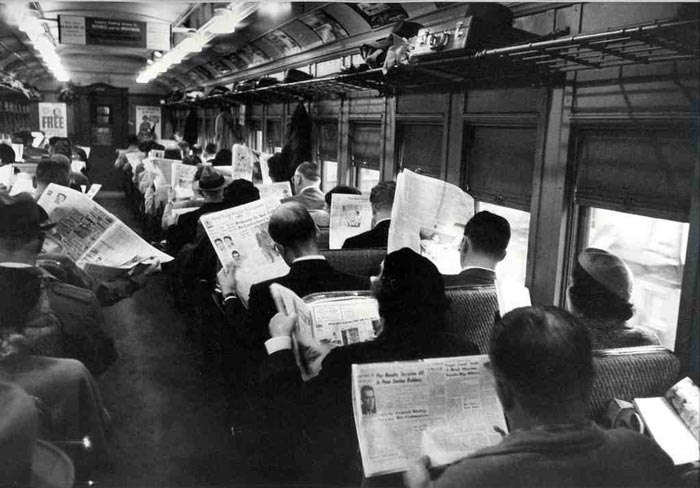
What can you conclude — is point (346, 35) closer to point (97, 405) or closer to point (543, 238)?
point (543, 238)

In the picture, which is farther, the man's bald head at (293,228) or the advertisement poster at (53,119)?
the advertisement poster at (53,119)

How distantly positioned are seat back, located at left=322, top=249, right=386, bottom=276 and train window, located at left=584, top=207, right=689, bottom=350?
4.24 ft

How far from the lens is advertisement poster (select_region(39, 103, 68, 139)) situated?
17.7 meters

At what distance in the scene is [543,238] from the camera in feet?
11.3

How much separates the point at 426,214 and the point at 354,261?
91 centimetres

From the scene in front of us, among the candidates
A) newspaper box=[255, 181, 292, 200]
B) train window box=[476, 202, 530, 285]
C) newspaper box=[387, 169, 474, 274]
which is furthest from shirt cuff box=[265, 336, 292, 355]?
newspaper box=[255, 181, 292, 200]

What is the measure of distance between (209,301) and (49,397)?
2.11 meters

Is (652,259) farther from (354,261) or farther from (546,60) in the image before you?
(354,261)

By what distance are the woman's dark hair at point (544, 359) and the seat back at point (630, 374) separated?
0.75 metres

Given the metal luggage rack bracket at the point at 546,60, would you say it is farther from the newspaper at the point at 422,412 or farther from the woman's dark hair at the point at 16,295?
the woman's dark hair at the point at 16,295

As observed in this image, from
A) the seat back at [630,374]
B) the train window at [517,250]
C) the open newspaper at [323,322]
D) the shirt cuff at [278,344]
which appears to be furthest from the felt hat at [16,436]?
the train window at [517,250]

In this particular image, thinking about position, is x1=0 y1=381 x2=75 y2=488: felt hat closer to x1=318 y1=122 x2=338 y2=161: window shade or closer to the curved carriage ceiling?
the curved carriage ceiling

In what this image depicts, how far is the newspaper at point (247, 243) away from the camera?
2953mm

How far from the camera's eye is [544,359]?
48.8 inches
